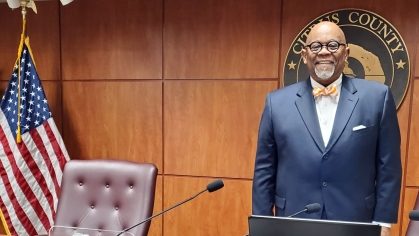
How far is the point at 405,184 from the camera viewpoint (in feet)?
7.39

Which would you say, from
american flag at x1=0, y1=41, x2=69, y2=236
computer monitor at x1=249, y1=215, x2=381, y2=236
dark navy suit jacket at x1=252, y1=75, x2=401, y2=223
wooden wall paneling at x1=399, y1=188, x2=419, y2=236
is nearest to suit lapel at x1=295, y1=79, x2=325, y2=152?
dark navy suit jacket at x1=252, y1=75, x2=401, y2=223

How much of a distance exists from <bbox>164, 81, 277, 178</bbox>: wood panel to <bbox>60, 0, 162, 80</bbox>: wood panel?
325 millimetres

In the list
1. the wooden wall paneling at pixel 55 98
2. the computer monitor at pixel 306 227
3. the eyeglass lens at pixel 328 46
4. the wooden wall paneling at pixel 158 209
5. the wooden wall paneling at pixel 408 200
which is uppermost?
the eyeglass lens at pixel 328 46

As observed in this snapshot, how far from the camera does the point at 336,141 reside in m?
1.38

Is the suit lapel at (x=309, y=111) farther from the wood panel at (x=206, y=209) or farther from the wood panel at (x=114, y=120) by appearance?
the wood panel at (x=114, y=120)

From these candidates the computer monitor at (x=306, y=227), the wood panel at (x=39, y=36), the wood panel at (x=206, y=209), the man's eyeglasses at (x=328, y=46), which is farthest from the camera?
the wood panel at (x=39, y=36)

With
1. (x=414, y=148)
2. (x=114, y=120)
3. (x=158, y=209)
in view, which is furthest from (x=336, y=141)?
(x=114, y=120)

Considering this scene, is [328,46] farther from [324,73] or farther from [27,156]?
[27,156]

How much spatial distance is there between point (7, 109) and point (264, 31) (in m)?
2.10

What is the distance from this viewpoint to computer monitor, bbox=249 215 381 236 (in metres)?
0.71

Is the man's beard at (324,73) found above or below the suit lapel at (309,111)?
above

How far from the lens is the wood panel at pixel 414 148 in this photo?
2180 mm

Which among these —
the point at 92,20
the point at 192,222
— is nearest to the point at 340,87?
the point at 192,222

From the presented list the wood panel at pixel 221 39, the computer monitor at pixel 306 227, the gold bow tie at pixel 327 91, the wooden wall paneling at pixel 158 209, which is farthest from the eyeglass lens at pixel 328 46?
the wooden wall paneling at pixel 158 209
